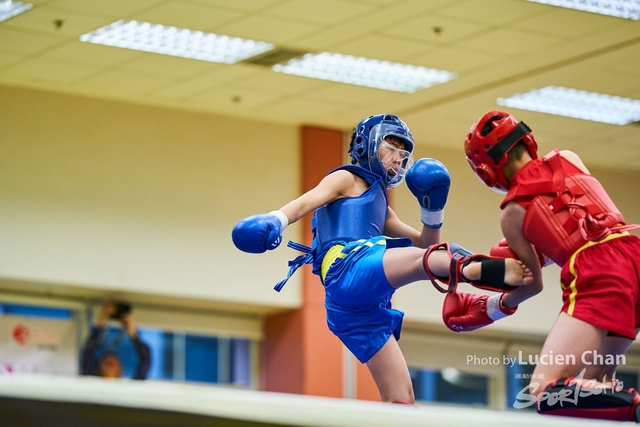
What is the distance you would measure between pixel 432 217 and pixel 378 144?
0.35 metres

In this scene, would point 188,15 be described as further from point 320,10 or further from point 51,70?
point 51,70

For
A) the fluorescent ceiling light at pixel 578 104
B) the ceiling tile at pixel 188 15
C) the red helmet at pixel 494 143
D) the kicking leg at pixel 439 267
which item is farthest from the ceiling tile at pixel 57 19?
the red helmet at pixel 494 143

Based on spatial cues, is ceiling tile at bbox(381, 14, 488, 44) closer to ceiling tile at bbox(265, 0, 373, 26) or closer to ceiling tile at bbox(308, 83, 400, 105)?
ceiling tile at bbox(265, 0, 373, 26)

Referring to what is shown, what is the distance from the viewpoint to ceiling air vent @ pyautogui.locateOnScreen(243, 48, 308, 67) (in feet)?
26.9

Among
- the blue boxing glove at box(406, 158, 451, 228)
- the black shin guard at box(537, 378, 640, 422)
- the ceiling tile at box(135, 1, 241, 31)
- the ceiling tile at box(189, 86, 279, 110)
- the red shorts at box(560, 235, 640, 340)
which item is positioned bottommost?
the black shin guard at box(537, 378, 640, 422)

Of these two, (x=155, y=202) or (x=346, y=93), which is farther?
(x=155, y=202)

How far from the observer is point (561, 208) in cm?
334

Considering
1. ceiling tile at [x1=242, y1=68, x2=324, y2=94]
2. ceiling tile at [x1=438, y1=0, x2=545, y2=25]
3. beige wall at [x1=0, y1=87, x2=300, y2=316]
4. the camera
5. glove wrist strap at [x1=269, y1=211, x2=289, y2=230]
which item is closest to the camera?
glove wrist strap at [x1=269, y1=211, x2=289, y2=230]


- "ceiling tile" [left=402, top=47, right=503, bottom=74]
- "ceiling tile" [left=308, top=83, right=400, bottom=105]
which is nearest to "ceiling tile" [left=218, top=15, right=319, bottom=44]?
"ceiling tile" [left=402, top=47, right=503, bottom=74]

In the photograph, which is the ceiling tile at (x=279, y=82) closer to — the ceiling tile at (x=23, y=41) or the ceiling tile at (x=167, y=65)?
the ceiling tile at (x=167, y=65)

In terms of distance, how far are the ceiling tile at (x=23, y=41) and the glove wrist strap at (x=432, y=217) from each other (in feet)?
15.1

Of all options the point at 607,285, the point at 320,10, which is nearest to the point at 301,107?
the point at 320,10

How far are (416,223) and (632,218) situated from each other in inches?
83.1

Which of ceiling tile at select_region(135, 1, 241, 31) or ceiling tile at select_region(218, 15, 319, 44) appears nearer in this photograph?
ceiling tile at select_region(135, 1, 241, 31)
